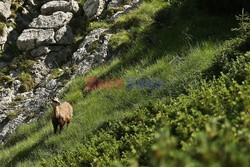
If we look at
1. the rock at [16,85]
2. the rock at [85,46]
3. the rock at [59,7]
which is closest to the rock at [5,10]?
the rock at [59,7]

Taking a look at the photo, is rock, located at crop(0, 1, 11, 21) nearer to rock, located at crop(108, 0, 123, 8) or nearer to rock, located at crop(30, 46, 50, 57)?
rock, located at crop(30, 46, 50, 57)

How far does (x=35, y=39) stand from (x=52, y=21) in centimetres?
183

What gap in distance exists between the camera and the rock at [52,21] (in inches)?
714

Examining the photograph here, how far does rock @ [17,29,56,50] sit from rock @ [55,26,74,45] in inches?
11.5

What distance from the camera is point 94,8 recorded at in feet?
62.7

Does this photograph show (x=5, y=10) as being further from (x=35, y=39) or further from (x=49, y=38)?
(x=49, y=38)

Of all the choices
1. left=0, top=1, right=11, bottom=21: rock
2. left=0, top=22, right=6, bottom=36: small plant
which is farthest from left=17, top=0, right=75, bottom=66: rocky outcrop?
left=0, top=1, right=11, bottom=21: rock

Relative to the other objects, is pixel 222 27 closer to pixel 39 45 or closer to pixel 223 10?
pixel 223 10

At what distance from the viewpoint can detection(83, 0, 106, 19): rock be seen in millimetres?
18859

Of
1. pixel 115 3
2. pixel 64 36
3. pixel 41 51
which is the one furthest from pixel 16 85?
pixel 115 3

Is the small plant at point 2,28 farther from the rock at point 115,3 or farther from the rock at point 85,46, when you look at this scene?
the rock at point 115,3

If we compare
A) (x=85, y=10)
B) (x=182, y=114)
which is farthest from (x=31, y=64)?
(x=182, y=114)

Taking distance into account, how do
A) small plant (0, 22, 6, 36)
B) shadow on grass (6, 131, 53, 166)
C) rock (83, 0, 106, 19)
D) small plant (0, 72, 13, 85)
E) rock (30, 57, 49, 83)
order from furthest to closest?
rock (83, 0, 106, 19)
small plant (0, 22, 6, 36)
rock (30, 57, 49, 83)
small plant (0, 72, 13, 85)
shadow on grass (6, 131, 53, 166)

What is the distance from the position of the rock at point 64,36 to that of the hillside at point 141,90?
8 cm
